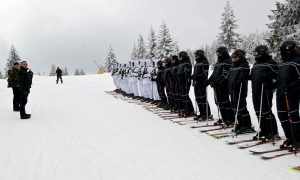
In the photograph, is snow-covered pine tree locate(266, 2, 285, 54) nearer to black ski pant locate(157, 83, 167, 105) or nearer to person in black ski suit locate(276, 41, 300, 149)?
black ski pant locate(157, 83, 167, 105)

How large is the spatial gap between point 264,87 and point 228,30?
42.4 meters

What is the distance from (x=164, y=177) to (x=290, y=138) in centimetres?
317

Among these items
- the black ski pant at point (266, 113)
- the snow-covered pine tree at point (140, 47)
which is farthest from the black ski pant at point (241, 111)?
the snow-covered pine tree at point (140, 47)

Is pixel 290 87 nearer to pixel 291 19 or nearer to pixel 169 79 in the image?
pixel 169 79

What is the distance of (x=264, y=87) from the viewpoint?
22.3 ft

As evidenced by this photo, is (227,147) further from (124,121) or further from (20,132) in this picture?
(20,132)

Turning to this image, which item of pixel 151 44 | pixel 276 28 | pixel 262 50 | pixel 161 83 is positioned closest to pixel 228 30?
pixel 151 44

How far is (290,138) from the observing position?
6406 millimetres

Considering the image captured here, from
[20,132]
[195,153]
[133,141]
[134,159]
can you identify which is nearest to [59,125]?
[20,132]

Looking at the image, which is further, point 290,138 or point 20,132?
point 20,132

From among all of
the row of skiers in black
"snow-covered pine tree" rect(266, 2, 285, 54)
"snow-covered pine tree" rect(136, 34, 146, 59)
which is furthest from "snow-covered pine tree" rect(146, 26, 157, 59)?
the row of skiers in black

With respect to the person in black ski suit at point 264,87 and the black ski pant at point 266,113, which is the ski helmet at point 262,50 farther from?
the black ski pant at point 266,113

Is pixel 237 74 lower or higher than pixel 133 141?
higher

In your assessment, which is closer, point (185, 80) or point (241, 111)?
point (241, 111)
